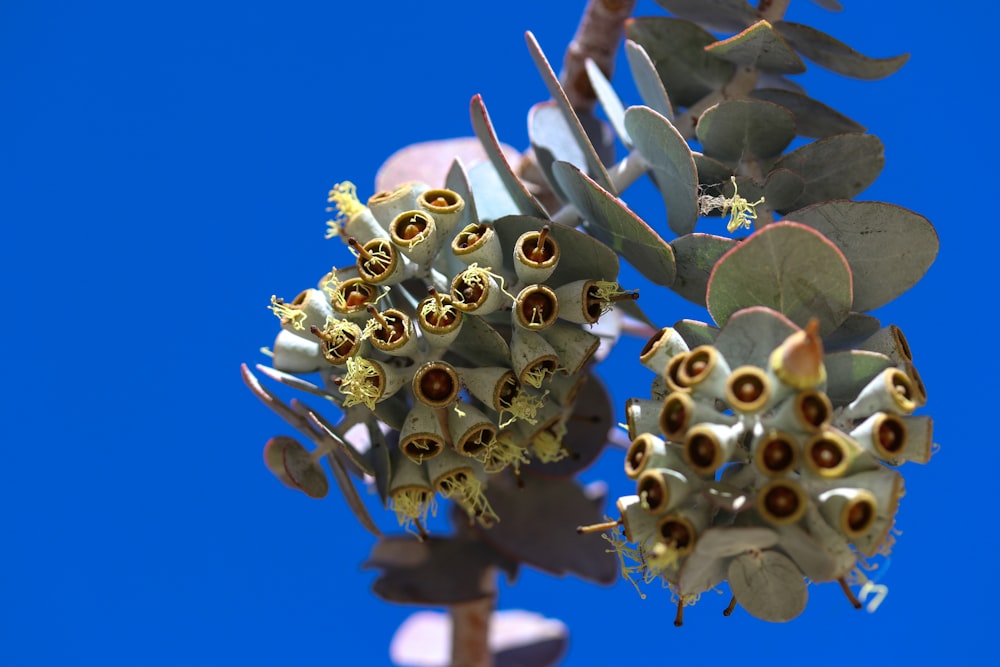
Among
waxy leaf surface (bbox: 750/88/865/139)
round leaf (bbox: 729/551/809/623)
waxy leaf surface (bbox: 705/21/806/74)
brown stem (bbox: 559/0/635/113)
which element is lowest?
round leaf (bbox: 729/551/809/623)

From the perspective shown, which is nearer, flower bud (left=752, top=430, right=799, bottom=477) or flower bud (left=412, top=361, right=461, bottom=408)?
flower bud (left=752, top=430, right=799, bottom=477)

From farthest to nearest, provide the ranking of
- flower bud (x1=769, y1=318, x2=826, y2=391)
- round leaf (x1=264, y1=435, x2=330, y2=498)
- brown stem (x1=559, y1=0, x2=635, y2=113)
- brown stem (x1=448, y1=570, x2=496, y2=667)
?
brown stem (x1=448, y1=570, x2=496, y2=667), brown stem (x1=559, y1=0, x2=635, y2=113), round leaf (x1=264, y1=435, x2=330, y2=498), flower bud (x1=769, y1=318, x2=826, y2=391)

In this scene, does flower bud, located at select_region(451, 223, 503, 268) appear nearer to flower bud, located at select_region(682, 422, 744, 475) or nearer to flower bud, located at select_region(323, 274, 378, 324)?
flower bud, located at select_region(323, 274, 378, 324)

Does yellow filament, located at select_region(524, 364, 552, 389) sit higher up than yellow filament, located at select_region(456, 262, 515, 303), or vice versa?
yellow filament, located at select_region(456, 262, 515, 303)

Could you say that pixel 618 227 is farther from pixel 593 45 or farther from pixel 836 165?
pixel 593 45

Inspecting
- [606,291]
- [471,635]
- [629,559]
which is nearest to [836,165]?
[606,291]

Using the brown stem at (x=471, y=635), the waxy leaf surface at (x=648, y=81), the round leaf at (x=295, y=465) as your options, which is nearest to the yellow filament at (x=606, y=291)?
the waxy leaf surface at (x=648, y=81)

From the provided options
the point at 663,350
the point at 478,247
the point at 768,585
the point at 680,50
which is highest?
the point at 680,50

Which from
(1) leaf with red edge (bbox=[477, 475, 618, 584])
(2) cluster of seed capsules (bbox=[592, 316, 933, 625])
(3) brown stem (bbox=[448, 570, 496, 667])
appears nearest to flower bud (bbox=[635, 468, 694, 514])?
(2) cluster of seed capsules (bbox=[592, 316, 933, 625])
